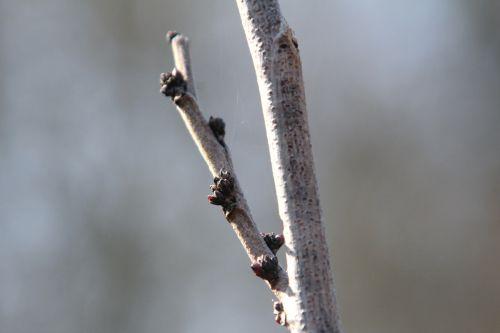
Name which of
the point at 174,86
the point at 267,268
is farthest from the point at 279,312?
the point at 174,86

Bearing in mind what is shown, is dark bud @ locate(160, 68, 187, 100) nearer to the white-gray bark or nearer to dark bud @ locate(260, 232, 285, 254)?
the white-gray bark

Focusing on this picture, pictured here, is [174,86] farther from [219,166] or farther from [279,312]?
[279,312]

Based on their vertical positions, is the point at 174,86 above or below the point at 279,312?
above

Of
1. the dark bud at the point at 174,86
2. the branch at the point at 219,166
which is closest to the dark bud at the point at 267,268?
the branch at the point at 219,166

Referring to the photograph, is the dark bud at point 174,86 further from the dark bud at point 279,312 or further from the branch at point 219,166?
the dark bud at point 279,312

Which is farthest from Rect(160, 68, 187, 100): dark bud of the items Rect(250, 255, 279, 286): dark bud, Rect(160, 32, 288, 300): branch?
Rect(250, 255, 279, 286): dark bud

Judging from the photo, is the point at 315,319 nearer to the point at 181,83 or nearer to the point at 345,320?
the point at 181,83
